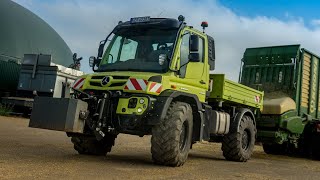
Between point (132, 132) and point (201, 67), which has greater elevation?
point (201, 67)

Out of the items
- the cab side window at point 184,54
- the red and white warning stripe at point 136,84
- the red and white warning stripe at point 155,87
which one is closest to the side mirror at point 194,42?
the cab side window at point 184,54

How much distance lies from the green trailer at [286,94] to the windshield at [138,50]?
520 cm

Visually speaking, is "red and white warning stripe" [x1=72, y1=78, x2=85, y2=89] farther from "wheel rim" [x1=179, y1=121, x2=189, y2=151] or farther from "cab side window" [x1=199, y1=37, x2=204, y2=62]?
"cab side window" [x1=199, y1=37, x2=204, y2=62]

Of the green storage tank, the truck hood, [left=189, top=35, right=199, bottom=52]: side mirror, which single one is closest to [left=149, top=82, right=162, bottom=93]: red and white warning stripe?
the truck hood

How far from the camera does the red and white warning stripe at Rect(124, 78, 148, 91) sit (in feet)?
23.4

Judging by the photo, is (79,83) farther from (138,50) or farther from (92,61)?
(138,50)

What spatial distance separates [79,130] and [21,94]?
14609mm

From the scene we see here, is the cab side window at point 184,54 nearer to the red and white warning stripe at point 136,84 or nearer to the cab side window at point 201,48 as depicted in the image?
the cab side window at point 201,48

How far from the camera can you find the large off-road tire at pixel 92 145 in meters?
8.44

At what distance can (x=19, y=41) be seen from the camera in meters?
26.3

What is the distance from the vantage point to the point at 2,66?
22984mm

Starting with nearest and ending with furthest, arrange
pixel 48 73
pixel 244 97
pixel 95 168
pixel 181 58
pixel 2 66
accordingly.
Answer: pixel 95 168 → pixel 181 58 → pixel 244 97 → pixel 48 73 → pixel 2 66

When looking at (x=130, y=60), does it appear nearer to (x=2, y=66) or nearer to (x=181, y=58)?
(x=181, y=58)

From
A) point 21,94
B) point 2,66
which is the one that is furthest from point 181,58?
point 2,66
